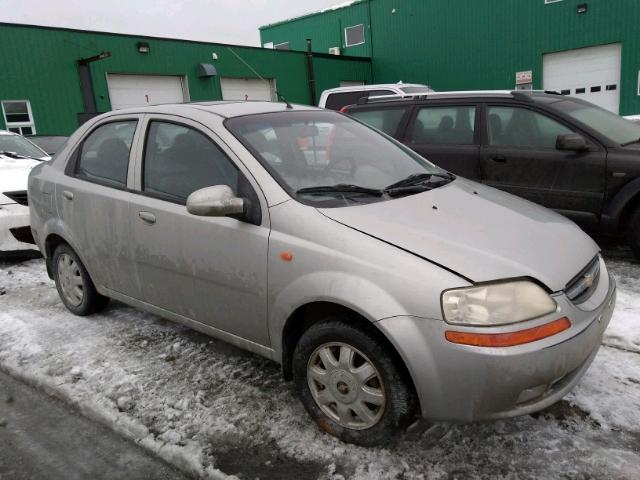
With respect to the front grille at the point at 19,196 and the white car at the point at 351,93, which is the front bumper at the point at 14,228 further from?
the white car at the point at 351,93

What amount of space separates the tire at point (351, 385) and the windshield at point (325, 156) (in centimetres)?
67

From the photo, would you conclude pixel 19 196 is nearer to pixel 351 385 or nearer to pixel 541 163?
pixel 351 385

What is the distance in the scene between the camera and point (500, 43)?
21.4 metres

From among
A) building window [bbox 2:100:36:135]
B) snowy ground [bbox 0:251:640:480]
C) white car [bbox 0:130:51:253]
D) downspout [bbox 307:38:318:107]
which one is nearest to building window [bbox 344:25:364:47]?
downspout [bbox 307:38:318:107]

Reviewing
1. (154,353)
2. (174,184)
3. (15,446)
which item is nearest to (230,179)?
(174,184)

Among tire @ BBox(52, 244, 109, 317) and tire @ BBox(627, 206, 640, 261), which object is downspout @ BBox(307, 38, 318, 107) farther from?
tire @ BBox(52, 244, 109, 317)

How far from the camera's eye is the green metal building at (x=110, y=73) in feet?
49.1

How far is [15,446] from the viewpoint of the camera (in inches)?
103

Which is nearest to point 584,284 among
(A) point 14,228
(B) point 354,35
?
(A) point 14,228

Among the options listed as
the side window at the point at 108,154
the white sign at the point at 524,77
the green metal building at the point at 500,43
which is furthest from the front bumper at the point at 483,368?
the white sign at the point at 524,77

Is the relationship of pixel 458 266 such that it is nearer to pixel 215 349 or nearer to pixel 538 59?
pixel 215 349

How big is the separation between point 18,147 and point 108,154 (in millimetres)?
4691

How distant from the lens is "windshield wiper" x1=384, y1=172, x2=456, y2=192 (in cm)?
287

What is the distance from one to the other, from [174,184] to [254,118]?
617mm
